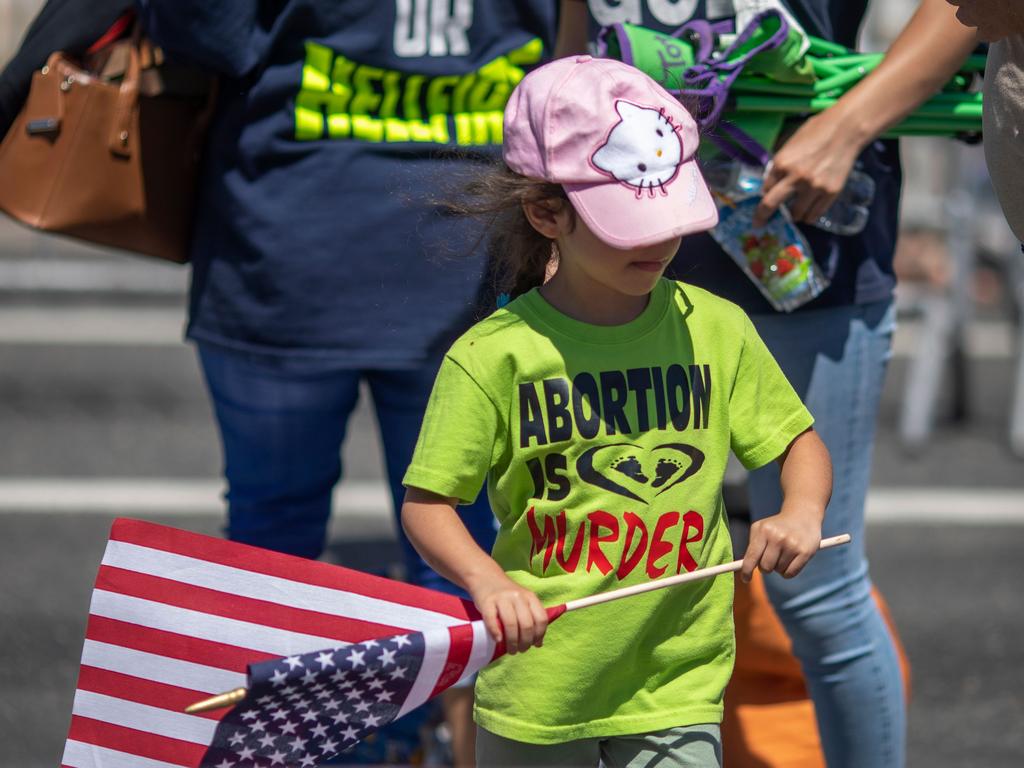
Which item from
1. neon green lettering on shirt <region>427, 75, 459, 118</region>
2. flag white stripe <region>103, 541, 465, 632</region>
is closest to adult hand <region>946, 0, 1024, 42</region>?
flag white stripe <region>103, 541, 465, 632</region>

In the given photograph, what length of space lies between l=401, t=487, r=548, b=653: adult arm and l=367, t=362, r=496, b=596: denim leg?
841mm

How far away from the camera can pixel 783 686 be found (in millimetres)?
3170

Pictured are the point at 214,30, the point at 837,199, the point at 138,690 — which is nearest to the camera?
the point at 138,690

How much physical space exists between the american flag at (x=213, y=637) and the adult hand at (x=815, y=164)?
0.91 m

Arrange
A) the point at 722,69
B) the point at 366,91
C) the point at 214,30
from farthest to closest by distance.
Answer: the point at 366,91, the point at 214,30, the point at 722,69

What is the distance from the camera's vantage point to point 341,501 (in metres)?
5.52

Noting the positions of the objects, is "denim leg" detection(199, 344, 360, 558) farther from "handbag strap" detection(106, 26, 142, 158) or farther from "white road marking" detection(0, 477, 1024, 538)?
"white road marking" detection(0, 477, 1024, 538)

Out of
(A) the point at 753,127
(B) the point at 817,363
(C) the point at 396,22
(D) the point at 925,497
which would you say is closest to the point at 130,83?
(C) the point at 396,22

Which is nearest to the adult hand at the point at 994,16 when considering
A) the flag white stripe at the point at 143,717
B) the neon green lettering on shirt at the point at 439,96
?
the neon green lettering on shirt at the point at 439,96

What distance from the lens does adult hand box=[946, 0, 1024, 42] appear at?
193 centimetres

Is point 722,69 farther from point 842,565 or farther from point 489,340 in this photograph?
point 842,565

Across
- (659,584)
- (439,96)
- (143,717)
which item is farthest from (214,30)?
(659,584)

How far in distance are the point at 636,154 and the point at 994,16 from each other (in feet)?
1.54

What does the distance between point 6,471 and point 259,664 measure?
4.15m
